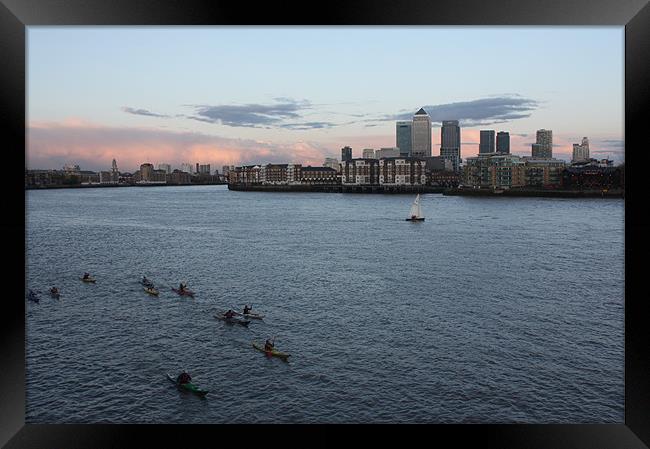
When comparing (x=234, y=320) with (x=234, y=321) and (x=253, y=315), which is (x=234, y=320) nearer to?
(x=234, y=321)

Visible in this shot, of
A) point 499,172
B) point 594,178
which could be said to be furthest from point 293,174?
point 594,178

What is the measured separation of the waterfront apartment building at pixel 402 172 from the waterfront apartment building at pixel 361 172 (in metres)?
1.28

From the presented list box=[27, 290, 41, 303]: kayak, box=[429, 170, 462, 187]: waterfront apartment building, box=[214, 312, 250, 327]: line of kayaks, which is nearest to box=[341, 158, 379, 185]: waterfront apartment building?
box=[429, 170, 462, 187]: waterfront apartment building

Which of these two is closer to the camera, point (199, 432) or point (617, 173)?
point (199, 432)

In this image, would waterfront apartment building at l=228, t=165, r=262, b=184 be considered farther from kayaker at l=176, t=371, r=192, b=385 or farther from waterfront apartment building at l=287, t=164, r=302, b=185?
kayaker at l=176, t=371, r=192, b=385

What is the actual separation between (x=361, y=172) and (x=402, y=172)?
8.83 meters

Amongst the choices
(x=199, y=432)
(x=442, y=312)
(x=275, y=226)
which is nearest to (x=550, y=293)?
(x=442, y=312)

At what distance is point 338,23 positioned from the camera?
13.3 ft

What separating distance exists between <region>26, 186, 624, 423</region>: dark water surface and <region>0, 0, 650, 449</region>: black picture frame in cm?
704

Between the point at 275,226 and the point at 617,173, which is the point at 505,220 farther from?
the point at 617,173

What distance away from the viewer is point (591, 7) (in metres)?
3.90

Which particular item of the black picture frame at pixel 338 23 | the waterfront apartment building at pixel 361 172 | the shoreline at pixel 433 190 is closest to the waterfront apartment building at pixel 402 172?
the waterfront apartment building at pixel 361 172

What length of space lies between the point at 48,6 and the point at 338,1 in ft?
6.47

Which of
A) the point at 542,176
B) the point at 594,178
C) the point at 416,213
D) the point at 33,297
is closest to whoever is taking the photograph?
the point at 33,297
